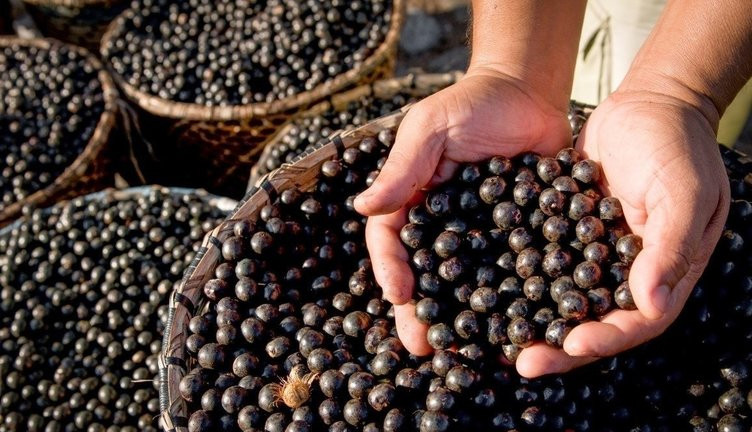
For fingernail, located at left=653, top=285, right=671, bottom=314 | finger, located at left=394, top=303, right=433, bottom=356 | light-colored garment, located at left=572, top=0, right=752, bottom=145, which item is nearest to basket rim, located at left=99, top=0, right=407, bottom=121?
light-colored garment, located at left=572, top=0, right=752, bottom=145

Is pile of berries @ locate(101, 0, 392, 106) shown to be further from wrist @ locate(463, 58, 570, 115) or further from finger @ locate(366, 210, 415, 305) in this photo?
finger @ locate(366, 210, 415, 305)

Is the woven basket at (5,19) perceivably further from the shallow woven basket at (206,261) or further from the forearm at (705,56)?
the forearm at (705,56)

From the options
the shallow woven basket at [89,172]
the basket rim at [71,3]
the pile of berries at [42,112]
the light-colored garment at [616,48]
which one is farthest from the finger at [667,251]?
the basket rim at [71,3]

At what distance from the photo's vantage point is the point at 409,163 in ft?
5.18

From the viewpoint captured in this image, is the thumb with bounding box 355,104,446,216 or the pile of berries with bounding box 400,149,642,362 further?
the thumb with bounding box 355,104,446,216

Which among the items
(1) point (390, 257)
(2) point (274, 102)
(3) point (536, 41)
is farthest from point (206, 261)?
(2) point (274, 102)

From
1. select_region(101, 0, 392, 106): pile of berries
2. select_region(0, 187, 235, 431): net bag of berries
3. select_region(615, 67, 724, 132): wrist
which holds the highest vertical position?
select_region(615, 67, 724, 132): wrist

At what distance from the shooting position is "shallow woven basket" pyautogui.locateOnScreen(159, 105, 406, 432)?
1.52 metres

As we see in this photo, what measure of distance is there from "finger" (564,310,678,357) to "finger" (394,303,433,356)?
1.06 feet

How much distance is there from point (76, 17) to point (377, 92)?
200 cm

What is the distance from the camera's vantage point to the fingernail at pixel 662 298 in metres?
1.25

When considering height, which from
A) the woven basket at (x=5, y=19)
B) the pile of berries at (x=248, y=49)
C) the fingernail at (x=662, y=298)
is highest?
the fingernail at (x=662, y=298)

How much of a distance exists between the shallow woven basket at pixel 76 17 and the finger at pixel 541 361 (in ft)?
10.6

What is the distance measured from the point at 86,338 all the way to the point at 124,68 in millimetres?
1564
